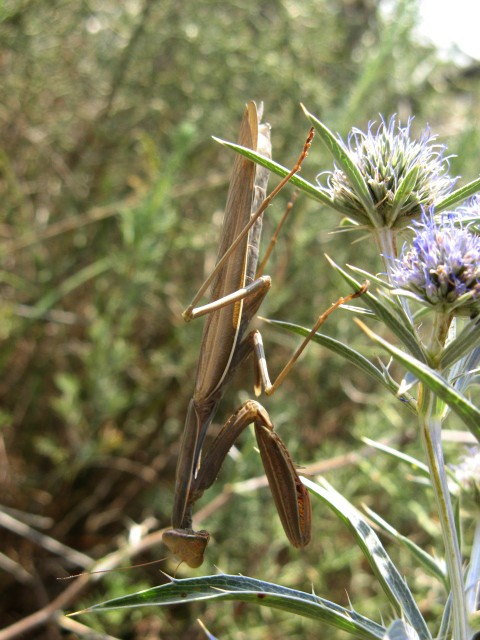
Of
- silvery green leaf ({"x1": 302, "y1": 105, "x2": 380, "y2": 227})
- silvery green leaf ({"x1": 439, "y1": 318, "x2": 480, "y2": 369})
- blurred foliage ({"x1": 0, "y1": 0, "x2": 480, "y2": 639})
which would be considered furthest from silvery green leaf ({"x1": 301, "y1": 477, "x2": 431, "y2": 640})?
blurred foliage ({"x1": 0, "y1": 0, "x2": 480, "y2": 639})

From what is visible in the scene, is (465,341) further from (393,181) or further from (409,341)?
(393,181)

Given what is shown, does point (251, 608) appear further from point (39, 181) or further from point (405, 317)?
point (39, 181)

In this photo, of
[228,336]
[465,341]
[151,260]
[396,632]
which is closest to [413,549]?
[396,632]

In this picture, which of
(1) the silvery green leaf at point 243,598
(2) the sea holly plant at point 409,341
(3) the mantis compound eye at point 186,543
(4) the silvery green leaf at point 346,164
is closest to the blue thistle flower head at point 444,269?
(2) the sea holly plant at point 409,341

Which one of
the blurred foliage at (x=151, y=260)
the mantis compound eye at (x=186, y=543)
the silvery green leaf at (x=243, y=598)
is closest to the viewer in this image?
the silvery green leaf at (x=243, y=598)

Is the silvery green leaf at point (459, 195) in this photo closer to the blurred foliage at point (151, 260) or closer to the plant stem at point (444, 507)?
the plant stem at point (444, 507)

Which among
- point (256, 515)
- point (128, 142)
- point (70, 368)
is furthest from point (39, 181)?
point (256, 515)
